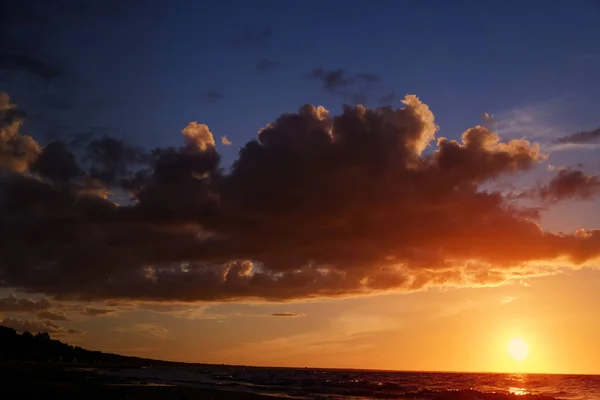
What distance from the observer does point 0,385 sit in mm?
62438

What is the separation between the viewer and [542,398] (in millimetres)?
89938

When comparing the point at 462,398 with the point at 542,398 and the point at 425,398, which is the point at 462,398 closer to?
the point at 425,398

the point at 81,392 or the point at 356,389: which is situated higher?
the point at 81,392

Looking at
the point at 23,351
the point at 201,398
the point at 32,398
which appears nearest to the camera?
the point at 32,398

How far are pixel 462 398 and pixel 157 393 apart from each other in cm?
4184

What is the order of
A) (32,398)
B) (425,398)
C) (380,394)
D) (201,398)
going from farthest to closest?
(380,394) → (425,398) → (201,398) → (32,398)

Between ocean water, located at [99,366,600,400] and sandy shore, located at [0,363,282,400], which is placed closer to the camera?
sandy shore, located at [0,363,282,400]

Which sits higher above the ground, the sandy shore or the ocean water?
the sandy shore

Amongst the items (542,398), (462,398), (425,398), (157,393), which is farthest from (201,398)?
(542,398)

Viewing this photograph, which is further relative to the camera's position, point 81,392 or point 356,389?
point 356,389

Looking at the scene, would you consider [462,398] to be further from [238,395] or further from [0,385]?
[0,385]

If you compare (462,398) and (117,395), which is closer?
(117,395)

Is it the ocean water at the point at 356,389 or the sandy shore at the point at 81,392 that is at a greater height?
the sandy shore at the point at 81,392

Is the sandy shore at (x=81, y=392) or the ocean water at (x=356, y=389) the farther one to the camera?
the ocean water at (x=356, y=389)
